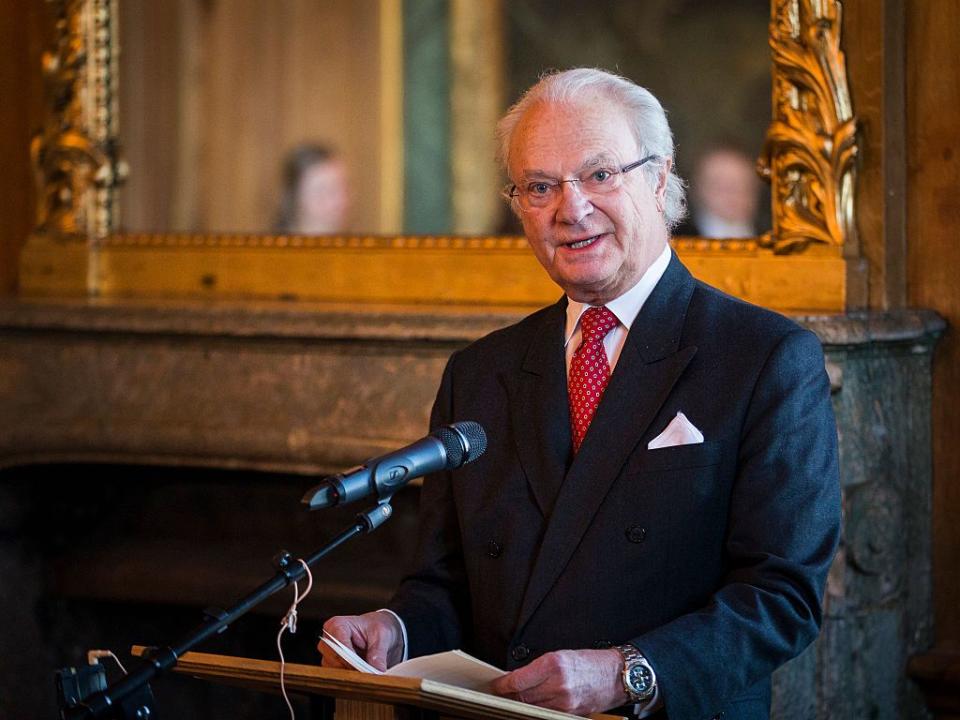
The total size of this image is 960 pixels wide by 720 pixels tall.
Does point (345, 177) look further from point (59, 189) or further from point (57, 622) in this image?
point (57, 622)

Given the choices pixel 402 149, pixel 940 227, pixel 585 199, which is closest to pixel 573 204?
pixel 585 199

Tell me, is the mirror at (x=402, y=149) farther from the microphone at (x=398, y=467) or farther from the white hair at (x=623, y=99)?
the microphone at (x=398, y=467)

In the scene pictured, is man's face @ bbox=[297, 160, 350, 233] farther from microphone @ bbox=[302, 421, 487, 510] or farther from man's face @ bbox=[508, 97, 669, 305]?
microphone @ bbox=[302, 421, 487, 510]

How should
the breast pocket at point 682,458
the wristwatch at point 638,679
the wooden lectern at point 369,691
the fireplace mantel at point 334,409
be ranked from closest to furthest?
1. the wooden lectern at point 369,691
2. the wristwatch at point 638,679
3. the breast pocket at point 682,458
4. the fireplace mantel at point 334,409

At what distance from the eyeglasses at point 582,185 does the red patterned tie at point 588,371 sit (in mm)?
Result: 220

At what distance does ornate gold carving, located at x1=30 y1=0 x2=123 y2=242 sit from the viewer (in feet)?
13.4

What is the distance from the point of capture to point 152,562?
412 centimetres

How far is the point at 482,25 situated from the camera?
3.61m

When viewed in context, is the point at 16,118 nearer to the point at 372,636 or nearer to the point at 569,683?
the point at 372,636

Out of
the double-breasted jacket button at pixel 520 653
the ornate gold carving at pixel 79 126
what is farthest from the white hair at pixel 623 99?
the ornate gold carving at pixel 79 126

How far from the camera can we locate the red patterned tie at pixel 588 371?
2359mm

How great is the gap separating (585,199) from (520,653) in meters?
0.77

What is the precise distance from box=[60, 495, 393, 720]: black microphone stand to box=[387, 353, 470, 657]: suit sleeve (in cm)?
61

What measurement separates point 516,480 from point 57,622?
2.47m
